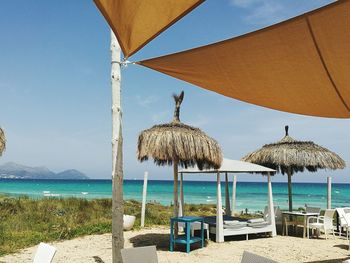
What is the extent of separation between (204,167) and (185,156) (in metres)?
1.00

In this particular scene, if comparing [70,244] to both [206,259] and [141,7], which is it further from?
[141,7]

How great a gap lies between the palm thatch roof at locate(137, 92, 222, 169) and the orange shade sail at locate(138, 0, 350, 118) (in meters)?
3.27

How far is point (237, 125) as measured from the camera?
A: 15227mm

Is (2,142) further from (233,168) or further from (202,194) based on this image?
(202,194)

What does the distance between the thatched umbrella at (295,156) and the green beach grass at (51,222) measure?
143 inches

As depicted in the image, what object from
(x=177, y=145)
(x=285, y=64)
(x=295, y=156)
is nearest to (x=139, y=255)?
(x=285, y=64)

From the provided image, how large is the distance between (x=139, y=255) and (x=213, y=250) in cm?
408

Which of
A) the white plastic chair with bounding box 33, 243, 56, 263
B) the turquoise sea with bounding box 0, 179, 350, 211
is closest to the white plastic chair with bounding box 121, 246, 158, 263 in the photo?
the white plastic chair with bounding box 33, 243, 56, 263

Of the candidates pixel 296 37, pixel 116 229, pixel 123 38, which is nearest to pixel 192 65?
pixel 123 38

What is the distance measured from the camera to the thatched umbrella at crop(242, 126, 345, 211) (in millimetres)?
10789

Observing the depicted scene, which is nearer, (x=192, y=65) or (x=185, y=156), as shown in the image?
(x=192, y=65)

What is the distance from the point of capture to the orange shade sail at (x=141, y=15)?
2.77 m

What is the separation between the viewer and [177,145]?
7594 millimetres

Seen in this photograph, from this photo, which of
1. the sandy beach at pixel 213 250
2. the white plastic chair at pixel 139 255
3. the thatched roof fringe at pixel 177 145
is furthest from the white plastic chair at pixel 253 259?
the thatched roof fringe at pixel 177 145
